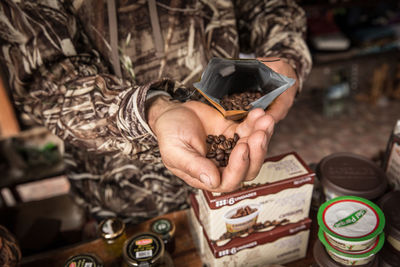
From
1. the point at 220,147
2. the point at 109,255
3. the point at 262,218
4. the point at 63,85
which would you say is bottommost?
the point at 109,255

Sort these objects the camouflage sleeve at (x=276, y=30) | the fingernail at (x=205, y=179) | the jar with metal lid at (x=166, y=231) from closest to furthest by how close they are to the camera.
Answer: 1. the fingernail at (x=205, y=179)
2. the jar with metal lid at (x=166, y=231)
3. the camouflage sleeve at (x=276, y=30)

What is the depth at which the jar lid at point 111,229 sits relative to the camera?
90 centimetres

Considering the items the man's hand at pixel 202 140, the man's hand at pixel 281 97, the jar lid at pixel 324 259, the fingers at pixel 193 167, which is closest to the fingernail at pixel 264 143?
the man's hand at pixel 202 140

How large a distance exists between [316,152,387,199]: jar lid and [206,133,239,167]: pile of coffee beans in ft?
1.13

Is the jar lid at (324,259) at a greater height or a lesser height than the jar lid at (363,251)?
lesser

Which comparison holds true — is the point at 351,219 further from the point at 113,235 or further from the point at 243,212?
the point at 113,235

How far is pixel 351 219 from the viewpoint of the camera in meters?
0.76

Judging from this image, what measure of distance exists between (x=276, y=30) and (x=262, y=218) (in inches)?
27.1

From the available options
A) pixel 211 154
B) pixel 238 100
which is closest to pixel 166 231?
pixel 211 154

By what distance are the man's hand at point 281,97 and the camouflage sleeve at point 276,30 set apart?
6 cm

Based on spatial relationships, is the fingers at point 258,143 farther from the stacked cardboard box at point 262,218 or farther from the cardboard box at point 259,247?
the cardboard box at point 259,247

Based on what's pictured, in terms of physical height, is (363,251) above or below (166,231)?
above

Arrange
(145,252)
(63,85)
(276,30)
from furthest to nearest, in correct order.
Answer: (276,30), (63,85), (145,252)

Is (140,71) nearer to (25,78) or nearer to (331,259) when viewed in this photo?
(25,78)
